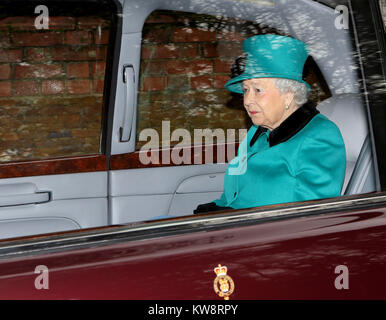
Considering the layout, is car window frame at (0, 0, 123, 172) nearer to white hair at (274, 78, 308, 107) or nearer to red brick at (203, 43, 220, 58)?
red brick at (203, 43, 220, 58)

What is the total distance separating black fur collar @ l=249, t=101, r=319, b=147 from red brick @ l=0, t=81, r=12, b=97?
5.46 ft

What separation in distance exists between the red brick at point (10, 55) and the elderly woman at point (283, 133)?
1304 millimetres

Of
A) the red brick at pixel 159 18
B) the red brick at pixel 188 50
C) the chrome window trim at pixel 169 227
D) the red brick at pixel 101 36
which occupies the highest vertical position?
the red brick at pixel 159 18

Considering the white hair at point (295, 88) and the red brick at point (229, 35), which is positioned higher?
the red brick at point (229, 35)

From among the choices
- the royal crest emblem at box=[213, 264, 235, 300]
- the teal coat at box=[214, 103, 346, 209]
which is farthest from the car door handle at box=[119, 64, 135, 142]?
the royal crest emblem at box=[213, 264, 235, 300]

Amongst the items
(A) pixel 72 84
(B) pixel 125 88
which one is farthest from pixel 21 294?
(A) pixel 72 84

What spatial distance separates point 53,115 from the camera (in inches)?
124

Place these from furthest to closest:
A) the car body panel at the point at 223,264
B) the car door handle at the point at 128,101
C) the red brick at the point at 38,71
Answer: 1. the red brick at the point at 38,71
2. the car door handle at the point at 128,101
3. the car body panel at the point at 223,264

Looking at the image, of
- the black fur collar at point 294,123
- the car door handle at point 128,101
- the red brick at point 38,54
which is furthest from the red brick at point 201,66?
the black fur collar at point 294,123

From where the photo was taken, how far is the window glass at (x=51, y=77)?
8.48 ft

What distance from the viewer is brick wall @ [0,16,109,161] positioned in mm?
2684

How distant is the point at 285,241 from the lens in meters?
1.25

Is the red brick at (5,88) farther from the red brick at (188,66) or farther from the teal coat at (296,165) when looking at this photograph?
the teal coat at (296,165)

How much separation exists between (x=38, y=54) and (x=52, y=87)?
20 cm
